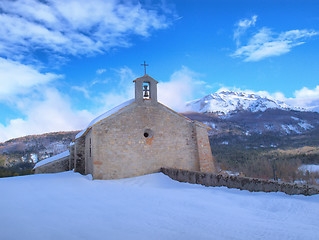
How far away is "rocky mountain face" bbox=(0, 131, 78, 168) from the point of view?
42.4 meters

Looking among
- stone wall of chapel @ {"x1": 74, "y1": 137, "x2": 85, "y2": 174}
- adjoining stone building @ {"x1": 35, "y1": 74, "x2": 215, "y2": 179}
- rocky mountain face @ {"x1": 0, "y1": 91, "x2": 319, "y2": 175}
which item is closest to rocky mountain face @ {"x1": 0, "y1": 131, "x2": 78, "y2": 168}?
rocky mountain face @ {"x1": 0, "y1": 91, "x2": 319, "y2": 175}

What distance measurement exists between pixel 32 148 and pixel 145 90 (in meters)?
48.0

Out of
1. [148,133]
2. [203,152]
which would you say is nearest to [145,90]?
[148,133]

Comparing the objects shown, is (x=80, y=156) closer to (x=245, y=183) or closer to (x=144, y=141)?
(x=144, y=141)

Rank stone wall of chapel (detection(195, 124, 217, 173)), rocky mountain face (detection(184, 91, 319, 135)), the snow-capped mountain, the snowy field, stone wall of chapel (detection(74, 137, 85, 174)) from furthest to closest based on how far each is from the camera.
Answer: the snow-capped mountain < rocky mountain face (detection(184, 91, 319, 135)) < stone wall of chapel (detection(74, 137, 85, 174)) < stone wall of chapel (detection(195, 124, 217, 173)) < the snowy field

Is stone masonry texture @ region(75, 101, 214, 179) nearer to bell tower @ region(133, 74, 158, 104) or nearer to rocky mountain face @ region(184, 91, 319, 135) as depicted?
bell tower @ region(133, 74, 158, 104)

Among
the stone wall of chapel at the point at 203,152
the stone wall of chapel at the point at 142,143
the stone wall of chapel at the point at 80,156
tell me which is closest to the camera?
the stone wall of chapel at the point at 142,143

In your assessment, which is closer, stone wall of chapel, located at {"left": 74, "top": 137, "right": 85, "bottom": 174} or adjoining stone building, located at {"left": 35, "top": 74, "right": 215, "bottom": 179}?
adjoining stone building, located at {"left": 35, "top": 74, "right": 215, "bottom": 179}

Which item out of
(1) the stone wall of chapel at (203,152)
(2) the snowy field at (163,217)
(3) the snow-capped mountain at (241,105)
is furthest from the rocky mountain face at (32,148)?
(3) the snow-capped mountain at (241,105)

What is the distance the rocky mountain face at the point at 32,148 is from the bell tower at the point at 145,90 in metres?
35.8

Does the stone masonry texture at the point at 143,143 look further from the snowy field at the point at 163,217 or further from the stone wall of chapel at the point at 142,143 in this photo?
the snowy field at the point at 163,217

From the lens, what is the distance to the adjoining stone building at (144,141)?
38.1 feet

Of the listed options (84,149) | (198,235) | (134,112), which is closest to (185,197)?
(198,235)

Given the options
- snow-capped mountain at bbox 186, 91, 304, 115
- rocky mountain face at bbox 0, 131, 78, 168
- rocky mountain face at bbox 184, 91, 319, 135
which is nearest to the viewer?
rocky mountain face at bbox 0, 131, 78, 168
